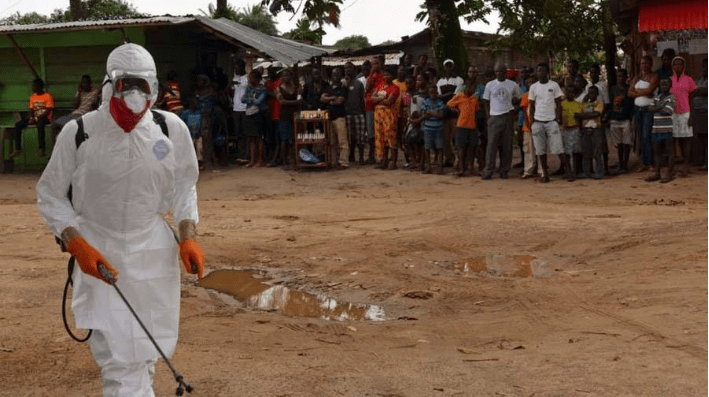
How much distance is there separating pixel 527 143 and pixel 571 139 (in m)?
0.76

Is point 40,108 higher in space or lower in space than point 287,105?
higher

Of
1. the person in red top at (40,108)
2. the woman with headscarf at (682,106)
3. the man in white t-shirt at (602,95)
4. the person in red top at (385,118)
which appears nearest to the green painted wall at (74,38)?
the person in red top at (40,108)

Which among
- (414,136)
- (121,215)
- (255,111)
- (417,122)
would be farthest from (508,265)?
(255,111)

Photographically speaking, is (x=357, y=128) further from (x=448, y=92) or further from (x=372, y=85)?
(x=448, y=92)

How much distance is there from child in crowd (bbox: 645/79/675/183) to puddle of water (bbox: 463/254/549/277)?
5105mm

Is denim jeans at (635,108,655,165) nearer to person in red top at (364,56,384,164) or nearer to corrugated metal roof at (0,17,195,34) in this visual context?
person in red top at (364,56,384,164)

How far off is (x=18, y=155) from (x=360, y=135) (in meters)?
6.17

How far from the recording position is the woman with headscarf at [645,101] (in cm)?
1470

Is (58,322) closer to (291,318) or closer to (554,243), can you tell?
(291,318)

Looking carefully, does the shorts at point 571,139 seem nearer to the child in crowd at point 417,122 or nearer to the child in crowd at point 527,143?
the child in crowd at point 527,143

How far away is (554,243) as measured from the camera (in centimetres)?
1058

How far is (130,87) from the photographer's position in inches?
185

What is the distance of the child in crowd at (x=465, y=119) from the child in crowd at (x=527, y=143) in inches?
26.9

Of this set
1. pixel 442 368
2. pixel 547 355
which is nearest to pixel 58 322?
pixel 442 368
